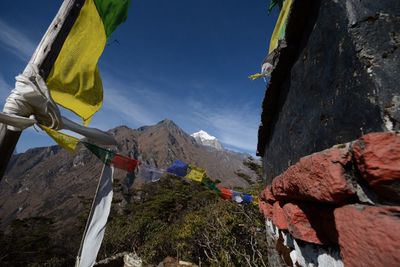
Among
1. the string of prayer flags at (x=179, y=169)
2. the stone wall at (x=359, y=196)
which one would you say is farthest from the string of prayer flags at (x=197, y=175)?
the stone wall at (x=359, y=196)

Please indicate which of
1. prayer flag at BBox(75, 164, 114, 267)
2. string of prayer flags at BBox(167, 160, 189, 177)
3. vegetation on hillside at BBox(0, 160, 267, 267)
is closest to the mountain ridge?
vegetation on hillside at BBox(0, 160, 267, 267)

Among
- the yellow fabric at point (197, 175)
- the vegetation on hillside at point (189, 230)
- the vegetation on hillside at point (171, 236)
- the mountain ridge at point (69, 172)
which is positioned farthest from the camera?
the mountain ridge at point (69, 172)

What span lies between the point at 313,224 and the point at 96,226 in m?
2.92

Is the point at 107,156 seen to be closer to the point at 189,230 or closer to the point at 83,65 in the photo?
the point at 83,65

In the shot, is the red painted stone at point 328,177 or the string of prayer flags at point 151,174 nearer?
the red painted stone at point 328,177

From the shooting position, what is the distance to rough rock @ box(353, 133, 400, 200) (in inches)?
29.2

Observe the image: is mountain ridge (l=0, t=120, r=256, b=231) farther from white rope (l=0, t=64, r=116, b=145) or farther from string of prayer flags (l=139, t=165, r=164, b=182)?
white rope (l=0, t=64, r=116, b=145)

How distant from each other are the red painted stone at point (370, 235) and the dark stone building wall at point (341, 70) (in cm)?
31

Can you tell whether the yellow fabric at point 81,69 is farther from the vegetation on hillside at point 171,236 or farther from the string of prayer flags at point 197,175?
the vegetation on hillside at point 171,236

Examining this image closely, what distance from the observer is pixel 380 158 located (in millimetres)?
764

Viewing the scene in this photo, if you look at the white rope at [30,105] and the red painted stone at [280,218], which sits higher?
the white rope at [30,105]

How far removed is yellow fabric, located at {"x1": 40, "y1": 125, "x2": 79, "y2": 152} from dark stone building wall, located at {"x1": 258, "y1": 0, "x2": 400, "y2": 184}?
221 centimetres

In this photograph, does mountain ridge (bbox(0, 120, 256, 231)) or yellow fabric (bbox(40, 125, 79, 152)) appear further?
mountain ridge (bbox(0, 120, 256, 231))

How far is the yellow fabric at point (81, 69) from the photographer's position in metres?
2.85
